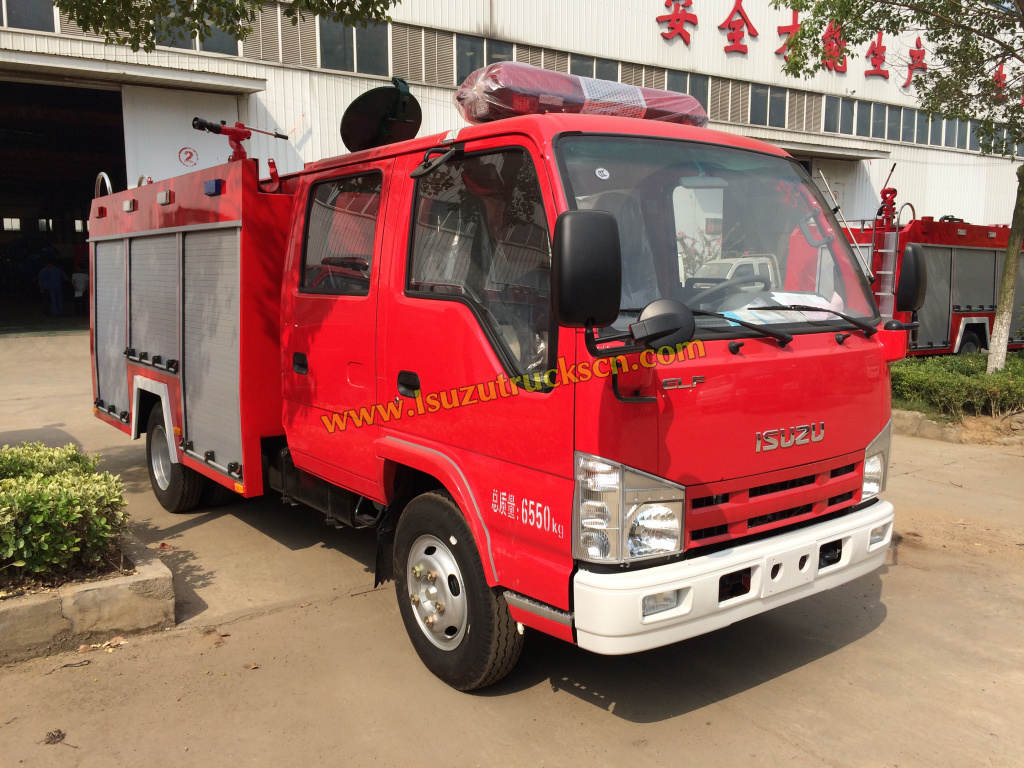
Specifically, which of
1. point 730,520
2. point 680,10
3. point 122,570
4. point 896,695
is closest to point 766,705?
point 896,695

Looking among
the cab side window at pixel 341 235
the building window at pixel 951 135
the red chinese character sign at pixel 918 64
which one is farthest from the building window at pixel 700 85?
the cab side window at pixel 341 235

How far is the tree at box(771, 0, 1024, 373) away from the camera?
33.9 feet

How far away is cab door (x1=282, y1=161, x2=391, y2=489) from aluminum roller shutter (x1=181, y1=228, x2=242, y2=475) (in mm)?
419

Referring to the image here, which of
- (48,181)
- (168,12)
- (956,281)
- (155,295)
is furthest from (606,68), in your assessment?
(48,181)

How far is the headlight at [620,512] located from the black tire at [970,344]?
43.8ft

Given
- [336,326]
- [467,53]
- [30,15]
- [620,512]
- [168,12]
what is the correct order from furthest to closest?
[467,53] < [30,15] < [168,12] < [336,326] < [620,512]

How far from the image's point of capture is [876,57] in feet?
80.6

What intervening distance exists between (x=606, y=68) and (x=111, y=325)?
16.5 m

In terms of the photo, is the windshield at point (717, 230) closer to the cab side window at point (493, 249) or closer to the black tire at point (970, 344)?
the cab side window at point (493, 249)

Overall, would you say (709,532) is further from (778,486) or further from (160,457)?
(160,457)

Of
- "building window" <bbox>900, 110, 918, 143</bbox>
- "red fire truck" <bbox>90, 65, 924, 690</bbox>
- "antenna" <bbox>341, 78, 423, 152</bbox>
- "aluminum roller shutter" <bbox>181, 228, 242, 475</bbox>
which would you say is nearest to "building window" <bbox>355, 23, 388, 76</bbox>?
"aluminum roller shutter" <bbox>181, 228, 242, 475</bbox>

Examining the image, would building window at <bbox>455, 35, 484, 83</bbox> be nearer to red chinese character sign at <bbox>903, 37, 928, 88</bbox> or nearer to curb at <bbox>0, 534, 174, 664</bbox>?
red chinese character sign at <bbox>903, 37, 928, 88</bbox>

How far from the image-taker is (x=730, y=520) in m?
3.11

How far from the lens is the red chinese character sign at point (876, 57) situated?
955 inches
